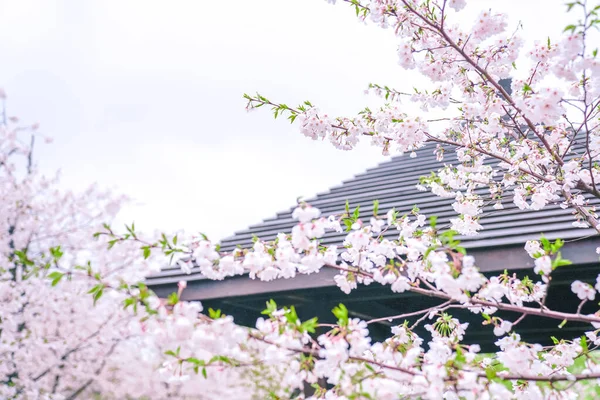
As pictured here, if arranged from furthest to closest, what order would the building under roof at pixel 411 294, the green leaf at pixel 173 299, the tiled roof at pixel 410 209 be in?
the tiled roof at pixel 410 209 → the building under roof at pixel 411 294 → the green leaf at pixel 173 299

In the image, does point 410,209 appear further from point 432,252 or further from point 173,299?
point 173,299

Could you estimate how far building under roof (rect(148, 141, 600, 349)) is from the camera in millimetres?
2303

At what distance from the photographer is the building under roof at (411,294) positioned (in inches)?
90.7

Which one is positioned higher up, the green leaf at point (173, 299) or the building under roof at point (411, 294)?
the building under roof at point (411, 294)

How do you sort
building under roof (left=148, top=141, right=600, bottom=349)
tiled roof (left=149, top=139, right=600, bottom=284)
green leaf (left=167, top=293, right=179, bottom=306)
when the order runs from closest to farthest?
green leaf (left=167, top=293, right=179, bottom=306)
building under roof (left=148, top=141, right=600, bottom=349)
tiled roof (left=149, top=139, right=600, bottom=284)

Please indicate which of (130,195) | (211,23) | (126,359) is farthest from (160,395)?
(211,23)

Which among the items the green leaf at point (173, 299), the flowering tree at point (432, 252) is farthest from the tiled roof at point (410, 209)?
the green leaf at point (173, 299)

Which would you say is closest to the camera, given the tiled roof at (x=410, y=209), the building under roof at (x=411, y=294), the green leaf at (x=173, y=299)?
the green leaf at (x=173, y=299)

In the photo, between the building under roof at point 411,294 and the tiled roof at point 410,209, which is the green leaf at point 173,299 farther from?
the tiled roof at point 410,209

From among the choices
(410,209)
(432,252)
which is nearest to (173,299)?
(432,252)

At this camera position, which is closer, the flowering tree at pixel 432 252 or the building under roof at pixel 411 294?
the flowering tree at pixel 432 252

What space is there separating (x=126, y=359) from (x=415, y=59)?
11939mm

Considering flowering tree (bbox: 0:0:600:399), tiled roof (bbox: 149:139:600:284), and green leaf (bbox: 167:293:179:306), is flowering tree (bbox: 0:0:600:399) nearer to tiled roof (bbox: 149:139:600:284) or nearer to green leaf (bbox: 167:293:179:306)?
green leaf (bbox: 167:293:179:306)

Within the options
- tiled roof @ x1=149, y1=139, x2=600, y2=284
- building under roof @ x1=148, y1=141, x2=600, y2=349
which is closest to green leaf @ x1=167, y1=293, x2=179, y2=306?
building under roof @ x1=148, y1=141, x2=600, y2=349
